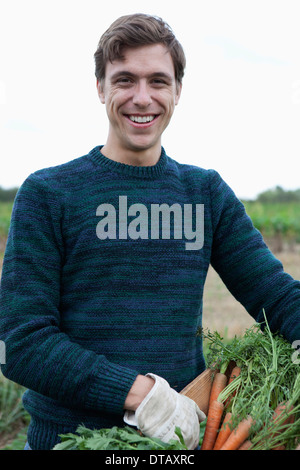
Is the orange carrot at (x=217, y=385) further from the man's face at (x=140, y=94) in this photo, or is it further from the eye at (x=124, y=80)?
the eye at (x=124, y=80)

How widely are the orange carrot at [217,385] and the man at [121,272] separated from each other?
4.2 inches

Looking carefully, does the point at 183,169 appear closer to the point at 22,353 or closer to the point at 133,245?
the point at 133,245

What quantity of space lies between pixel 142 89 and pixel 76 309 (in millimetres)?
746

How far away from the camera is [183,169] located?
1895mm

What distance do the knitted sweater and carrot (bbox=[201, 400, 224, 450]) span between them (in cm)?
15

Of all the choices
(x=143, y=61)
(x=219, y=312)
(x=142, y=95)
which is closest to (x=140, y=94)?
(x=142, y=95)

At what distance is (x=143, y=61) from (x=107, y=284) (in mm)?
734

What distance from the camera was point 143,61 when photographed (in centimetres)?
164


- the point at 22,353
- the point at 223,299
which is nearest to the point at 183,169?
the point at 22,353

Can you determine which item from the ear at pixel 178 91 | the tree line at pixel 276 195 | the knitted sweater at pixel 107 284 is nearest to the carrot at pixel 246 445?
the knitted sweater at pixel 107 284

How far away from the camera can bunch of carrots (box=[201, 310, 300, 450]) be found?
4.83 ft

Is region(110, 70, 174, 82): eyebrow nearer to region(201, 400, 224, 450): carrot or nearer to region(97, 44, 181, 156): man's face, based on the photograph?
region(97, 44, 181, 156): man's face

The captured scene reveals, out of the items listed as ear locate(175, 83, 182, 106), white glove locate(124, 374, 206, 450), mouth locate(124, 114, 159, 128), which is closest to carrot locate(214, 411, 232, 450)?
white glove locate(124, 374, 206, 450)

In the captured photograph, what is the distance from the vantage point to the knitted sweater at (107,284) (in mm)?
1477
